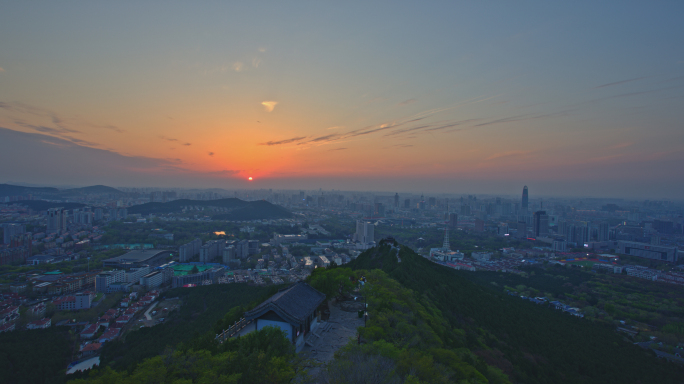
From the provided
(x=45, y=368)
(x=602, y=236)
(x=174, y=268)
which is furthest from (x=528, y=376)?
(x=602, y=236)

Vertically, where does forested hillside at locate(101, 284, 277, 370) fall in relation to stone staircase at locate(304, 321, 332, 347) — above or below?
below

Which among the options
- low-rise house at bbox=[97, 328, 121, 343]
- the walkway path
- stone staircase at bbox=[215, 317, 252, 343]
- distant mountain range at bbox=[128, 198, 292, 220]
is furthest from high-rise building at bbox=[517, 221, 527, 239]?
stone staircase at bbox=[215, 317, 252, 343]

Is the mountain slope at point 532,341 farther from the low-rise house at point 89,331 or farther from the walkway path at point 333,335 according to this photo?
the low-rise house at point 89,331

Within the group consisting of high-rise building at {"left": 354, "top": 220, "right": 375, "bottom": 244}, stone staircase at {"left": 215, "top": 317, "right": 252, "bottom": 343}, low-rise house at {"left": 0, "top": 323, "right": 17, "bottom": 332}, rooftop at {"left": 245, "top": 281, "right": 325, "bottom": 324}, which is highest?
rooftop at {"left": 245, "top": 281, "right": 325, "bottom": 324}

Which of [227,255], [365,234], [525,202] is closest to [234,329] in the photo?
[227,255]

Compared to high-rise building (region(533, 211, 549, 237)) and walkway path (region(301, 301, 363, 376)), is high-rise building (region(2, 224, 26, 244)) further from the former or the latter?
high-rise building (region(533, 211, 549, 237))

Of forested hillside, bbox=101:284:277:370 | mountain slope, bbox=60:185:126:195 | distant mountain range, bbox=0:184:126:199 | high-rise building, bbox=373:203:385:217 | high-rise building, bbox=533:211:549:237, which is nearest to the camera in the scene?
→ forested hillside, bbox=101:284:277:370

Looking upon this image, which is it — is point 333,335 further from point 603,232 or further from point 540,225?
point 540,225
